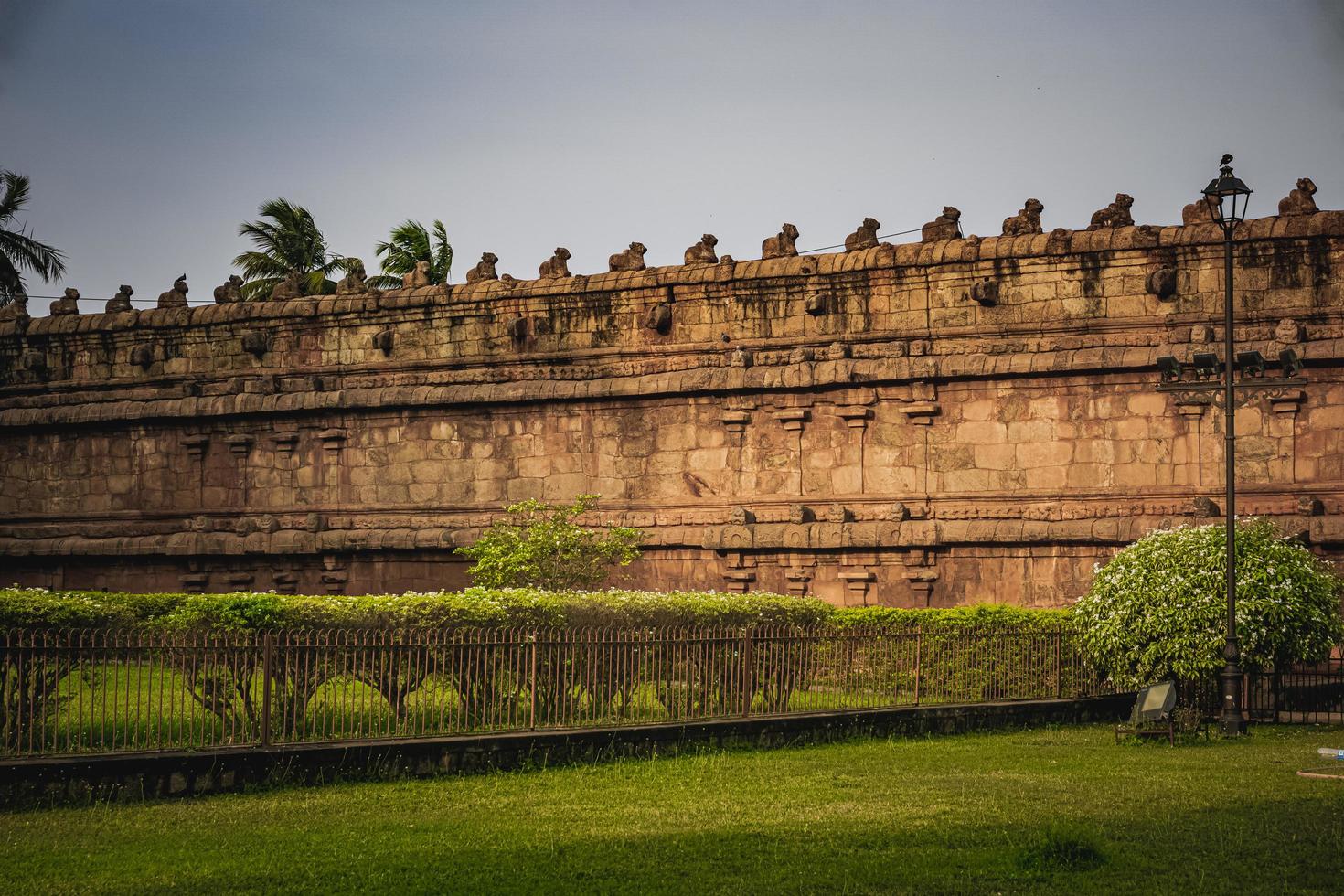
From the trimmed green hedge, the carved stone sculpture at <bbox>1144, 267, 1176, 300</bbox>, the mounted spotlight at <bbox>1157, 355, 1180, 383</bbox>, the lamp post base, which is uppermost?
the carved stone sculpture at <bbox>1144, 267, 1176, 300</bbox>

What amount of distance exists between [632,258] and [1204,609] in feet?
31.1

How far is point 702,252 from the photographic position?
70.6ft

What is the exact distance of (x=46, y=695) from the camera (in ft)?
37.5

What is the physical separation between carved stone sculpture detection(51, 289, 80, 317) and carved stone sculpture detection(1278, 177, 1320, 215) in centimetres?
1787

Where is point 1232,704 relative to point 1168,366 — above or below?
below

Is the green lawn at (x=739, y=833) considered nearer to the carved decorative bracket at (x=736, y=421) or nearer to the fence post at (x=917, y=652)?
the fence post at (x=917, y=652)

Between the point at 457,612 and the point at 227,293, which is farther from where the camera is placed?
the point at 227,293

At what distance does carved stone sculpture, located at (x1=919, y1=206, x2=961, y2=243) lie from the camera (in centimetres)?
2038

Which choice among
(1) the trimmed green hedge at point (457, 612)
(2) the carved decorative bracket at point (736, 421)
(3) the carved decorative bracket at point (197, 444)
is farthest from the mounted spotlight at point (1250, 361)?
(3) the carved decorative bracket at point (197, 444)

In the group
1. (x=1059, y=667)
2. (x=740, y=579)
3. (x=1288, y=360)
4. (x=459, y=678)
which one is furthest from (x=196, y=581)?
(x=1288, y=360)

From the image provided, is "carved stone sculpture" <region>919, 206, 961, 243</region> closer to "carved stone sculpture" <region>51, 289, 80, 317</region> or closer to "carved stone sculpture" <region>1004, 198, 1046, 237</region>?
"carved stone sculpture" <region>1004, 198, 1046, 237</region>

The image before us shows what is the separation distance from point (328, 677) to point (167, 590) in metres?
12.1

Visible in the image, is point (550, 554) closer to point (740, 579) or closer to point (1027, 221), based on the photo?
point (740, 579)

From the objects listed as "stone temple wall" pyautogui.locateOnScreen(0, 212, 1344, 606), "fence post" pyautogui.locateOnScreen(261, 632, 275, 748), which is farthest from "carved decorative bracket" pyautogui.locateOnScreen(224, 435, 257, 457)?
"fence post" pyautogui.locateOnScreen(261, 632, 275, 748)
